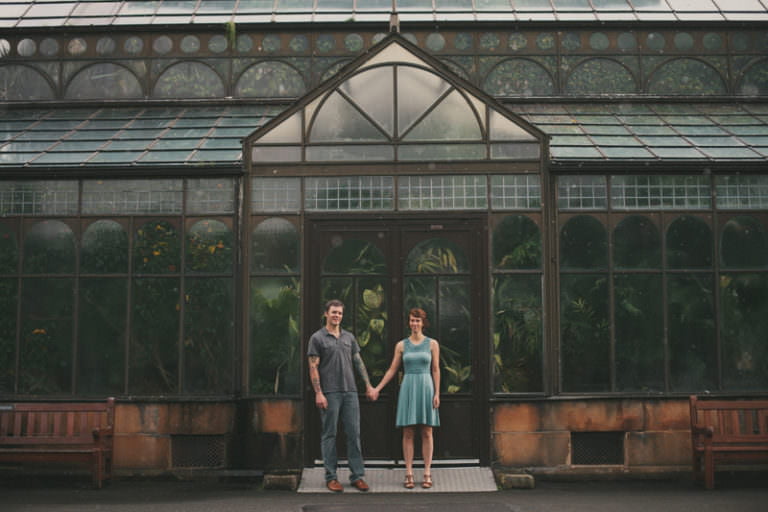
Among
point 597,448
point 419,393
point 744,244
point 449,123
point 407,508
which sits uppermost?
point 449,123

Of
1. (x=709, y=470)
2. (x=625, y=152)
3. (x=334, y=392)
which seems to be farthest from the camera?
A: (x=625, y=152)

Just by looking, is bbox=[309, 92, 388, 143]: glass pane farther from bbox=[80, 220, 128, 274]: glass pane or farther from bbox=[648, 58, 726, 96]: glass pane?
bbox=[648, 58, 726, 96]: glass pane

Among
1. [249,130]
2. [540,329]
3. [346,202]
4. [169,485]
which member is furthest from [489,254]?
[169,485]

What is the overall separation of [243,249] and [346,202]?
1.45 m

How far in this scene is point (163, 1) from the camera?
579 inches

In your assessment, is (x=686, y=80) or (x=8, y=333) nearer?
(x=8, y=333)

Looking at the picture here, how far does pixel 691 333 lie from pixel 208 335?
6.16 meters

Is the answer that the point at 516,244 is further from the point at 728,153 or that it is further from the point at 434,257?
the point at 728,153

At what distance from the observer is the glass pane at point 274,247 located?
11031 mm

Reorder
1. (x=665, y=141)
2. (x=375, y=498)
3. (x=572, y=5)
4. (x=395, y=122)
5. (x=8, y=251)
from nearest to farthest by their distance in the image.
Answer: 1. (x=375, y=498)
2. (x=8, y=251)
3. (x=395, y=122)
4. (x=665, y=141)
5. (x=572, y=5)

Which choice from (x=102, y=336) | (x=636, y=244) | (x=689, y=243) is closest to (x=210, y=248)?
(x=102, y=336)

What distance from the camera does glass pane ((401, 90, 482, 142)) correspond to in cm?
1118

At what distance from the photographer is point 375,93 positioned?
1128cm

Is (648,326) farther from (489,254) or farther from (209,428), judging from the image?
(209,428)
